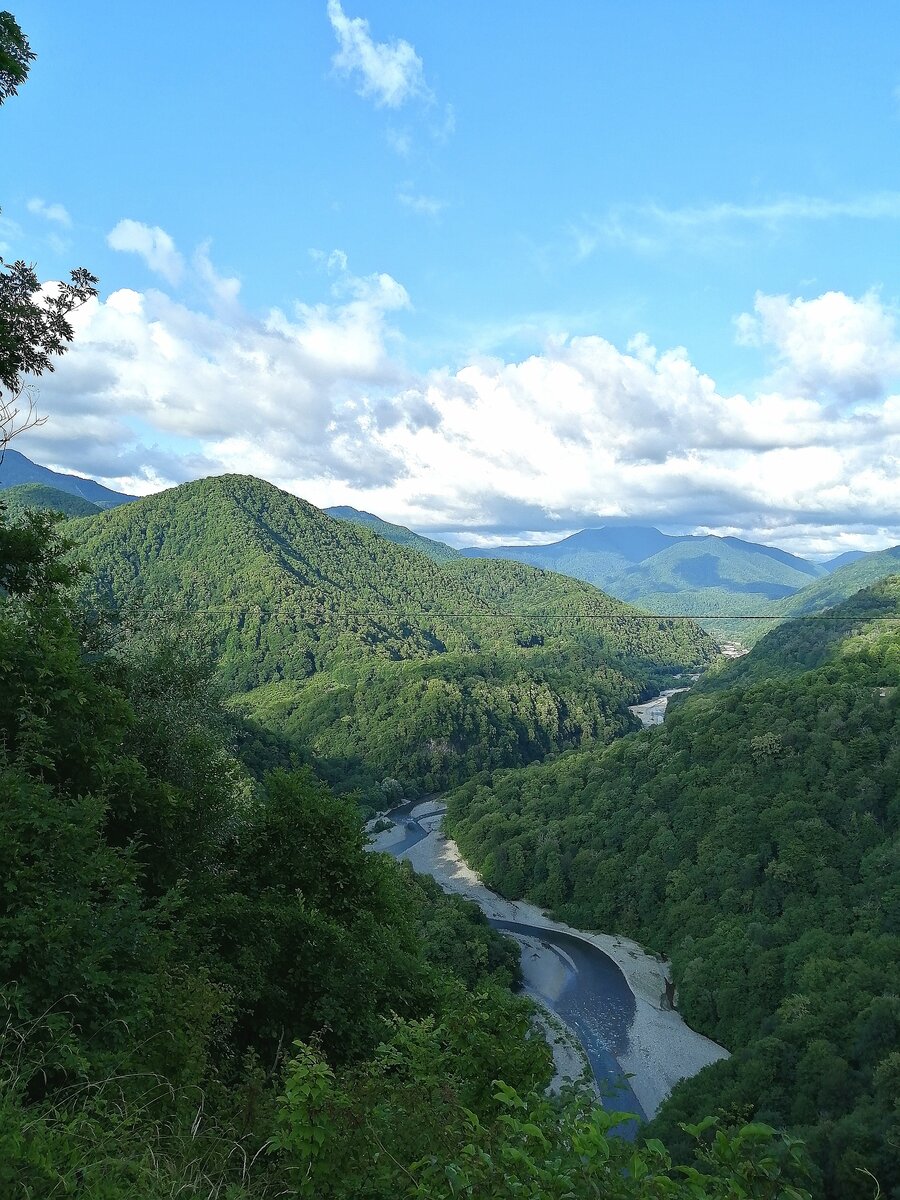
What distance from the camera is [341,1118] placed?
570 centimetres

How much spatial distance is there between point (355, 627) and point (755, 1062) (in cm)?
15416

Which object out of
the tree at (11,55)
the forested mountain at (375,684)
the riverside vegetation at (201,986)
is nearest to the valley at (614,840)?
the riverside vegetation at (201,986)

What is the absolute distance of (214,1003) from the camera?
8523 millimetres

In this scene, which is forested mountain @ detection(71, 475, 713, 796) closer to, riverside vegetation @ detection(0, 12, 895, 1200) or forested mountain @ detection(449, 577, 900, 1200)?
forested mountain @ detection(449, 577, 900, 1200)

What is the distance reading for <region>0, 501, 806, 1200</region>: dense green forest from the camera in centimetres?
459

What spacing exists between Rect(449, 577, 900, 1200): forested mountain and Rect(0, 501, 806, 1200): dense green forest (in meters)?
23.9

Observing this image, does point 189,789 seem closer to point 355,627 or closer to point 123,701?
point 123,701

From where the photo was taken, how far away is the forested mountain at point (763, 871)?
118ft

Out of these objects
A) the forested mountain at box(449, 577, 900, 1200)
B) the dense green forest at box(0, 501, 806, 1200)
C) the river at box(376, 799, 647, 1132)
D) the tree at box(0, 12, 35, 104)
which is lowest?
the river at box(376, 799, 647, 1132)

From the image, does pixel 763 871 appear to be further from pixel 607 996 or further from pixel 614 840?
pixel 607 996

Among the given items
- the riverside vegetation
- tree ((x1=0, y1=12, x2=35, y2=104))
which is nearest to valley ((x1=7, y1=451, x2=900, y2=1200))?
the riverside vegetation

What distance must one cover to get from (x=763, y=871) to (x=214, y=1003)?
2541 inches

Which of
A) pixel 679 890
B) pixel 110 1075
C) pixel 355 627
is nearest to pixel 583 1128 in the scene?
pixel 110 1075

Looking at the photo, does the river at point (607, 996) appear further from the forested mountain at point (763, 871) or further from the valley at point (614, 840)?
the forested mountain at point (763, 871)
